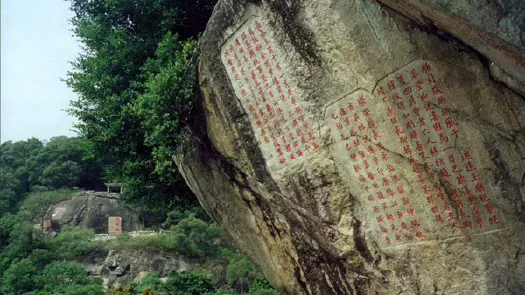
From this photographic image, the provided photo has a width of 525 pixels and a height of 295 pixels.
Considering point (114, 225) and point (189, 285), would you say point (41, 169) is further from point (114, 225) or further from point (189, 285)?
point (189, 285)

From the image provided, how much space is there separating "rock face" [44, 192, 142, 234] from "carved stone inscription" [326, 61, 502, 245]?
20934 millimetres

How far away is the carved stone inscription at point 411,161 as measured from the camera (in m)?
3.46

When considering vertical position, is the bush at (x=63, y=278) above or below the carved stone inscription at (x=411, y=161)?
above

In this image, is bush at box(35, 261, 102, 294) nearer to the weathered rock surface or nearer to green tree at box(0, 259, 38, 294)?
green tree at box(0, 259, 38, 294)

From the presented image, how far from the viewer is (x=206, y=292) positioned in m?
15.5

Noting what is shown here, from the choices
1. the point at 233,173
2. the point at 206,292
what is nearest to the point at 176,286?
the point at 206,292

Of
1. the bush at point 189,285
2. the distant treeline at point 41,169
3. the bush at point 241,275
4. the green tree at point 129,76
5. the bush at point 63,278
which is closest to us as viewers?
the green tree at point 129,76

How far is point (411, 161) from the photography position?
3.66m

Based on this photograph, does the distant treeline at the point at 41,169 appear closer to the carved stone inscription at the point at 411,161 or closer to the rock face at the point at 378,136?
the rock face at the point at 378,136

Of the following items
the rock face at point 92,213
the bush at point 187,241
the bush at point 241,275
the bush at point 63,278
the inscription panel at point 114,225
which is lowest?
the bush at point 241,275

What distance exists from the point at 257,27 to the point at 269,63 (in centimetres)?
44

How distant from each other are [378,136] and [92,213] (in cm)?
2215

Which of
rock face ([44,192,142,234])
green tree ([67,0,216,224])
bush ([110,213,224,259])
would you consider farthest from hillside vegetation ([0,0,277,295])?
rock face ([44,192,142,234])

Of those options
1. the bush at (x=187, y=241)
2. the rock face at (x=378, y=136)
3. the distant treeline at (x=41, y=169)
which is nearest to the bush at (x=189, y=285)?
the bush at (x=187, y=241)
